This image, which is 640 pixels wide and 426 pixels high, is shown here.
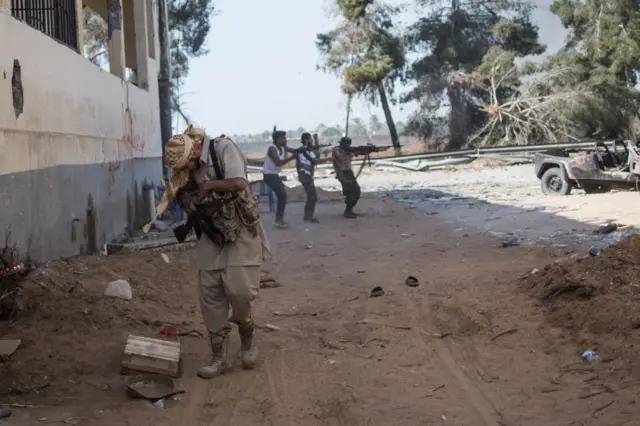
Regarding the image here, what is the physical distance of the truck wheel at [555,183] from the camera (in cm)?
1675

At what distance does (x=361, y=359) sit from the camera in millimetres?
5480

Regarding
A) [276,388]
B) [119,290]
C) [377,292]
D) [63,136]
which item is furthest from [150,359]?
[63,136]

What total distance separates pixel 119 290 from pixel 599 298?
163 inches

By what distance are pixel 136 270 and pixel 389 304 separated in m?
2.98

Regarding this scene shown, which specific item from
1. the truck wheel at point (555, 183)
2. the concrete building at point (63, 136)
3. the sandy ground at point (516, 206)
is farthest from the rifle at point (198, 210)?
the truck wheel at point (555, 183)

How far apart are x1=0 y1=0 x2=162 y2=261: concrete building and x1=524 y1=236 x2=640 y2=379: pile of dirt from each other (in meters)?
4.57

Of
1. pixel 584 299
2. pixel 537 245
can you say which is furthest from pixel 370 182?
pixel 584 299

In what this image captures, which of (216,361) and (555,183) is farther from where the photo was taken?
(555,183)

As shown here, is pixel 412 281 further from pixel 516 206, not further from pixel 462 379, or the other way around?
pixel 516 206

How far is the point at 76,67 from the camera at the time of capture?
29.3 ft

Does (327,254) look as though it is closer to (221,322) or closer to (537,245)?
(537,245)

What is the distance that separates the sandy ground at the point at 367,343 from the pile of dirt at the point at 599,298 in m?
0.02

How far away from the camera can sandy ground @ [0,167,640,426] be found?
4.42 metres

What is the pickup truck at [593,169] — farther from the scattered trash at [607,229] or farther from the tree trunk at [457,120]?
the tree trunk at [457,120]
